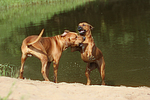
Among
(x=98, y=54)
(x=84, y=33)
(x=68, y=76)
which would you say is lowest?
(x=68, y=76)

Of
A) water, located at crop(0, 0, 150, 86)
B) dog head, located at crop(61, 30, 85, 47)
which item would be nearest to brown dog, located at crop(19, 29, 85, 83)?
dog head, located at crop(61, 30, 85, 47)

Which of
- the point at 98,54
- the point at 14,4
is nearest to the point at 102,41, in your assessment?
the point at 98,54

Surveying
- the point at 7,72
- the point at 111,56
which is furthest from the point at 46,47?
the point at 111,56

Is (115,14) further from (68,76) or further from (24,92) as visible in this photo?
(24,92)

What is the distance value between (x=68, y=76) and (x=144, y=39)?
17.8 ft

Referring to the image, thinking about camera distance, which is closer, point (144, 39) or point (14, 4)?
point (144, 39)

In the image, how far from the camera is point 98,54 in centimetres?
721

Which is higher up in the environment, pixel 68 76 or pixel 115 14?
pixel 115 14

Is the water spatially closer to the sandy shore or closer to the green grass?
the sandy shore

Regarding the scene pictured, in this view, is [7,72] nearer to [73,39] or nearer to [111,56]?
[73,39]

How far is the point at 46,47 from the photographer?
21.9 ft

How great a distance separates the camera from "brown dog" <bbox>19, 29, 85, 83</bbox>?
20.7 ft

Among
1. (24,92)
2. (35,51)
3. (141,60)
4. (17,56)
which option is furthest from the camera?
(17,56)

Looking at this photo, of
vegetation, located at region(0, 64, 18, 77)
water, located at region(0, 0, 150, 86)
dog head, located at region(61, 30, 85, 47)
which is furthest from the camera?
water, located at region(0, 0, 150, 86)
